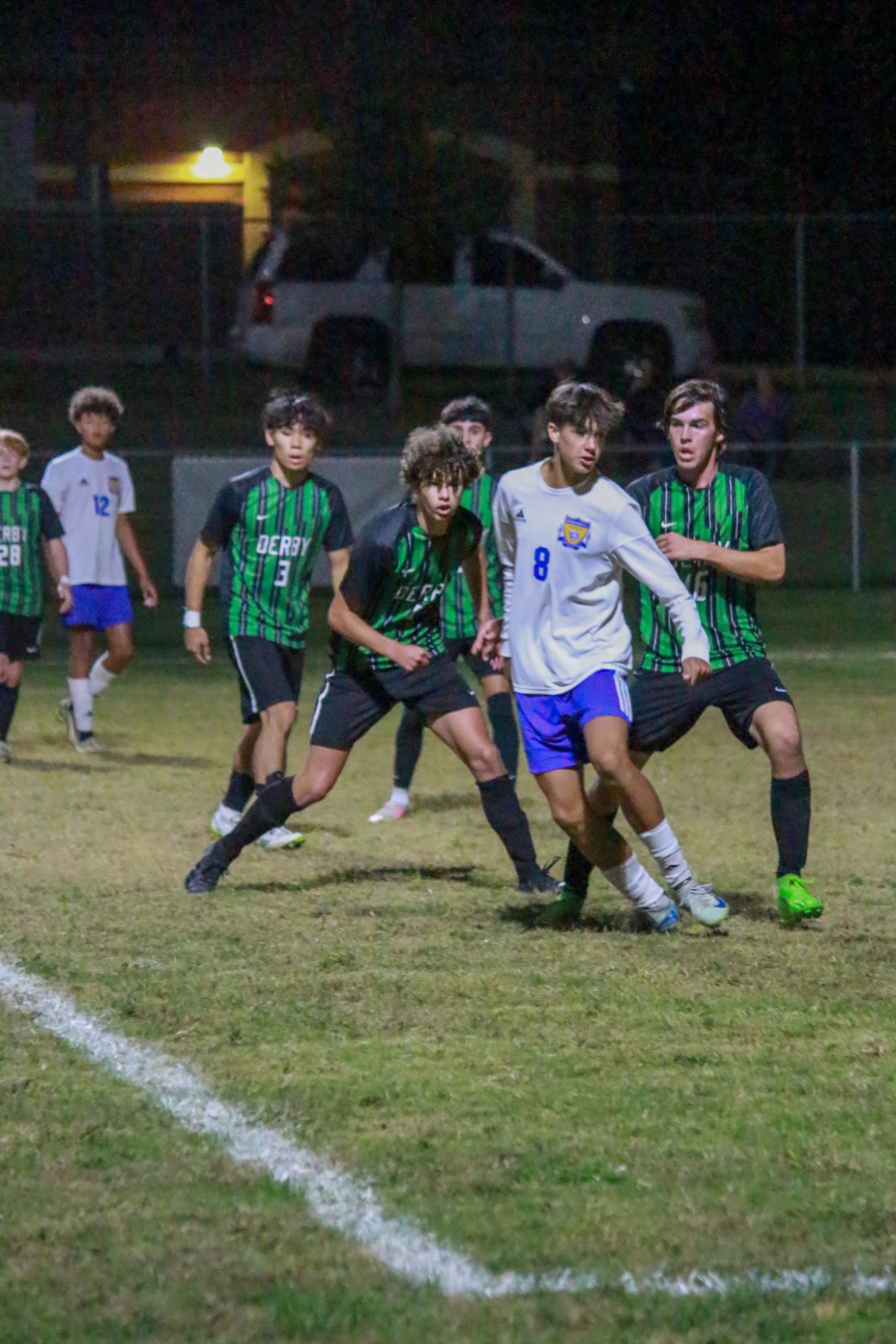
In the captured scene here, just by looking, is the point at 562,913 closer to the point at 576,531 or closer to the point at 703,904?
the point at 703,904

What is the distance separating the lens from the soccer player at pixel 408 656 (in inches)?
264

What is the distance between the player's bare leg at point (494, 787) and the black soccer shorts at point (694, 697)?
2.38 feet

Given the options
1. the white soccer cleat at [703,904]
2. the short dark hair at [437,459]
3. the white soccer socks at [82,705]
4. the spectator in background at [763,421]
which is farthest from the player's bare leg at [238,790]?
the spectator in background at [763,421]

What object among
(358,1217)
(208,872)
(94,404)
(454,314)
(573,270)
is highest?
(573,270)

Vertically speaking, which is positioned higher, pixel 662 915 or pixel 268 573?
pixel 268 573

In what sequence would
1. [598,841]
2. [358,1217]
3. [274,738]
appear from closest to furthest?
[358,1217], [598,841], [274,738]

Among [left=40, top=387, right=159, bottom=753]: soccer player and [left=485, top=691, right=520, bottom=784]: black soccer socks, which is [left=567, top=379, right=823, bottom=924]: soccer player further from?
[left=40, top=387, right=159, bottom=753]: soccer player

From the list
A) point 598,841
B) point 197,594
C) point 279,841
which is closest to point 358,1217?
point 598,841

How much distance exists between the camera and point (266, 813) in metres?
7.09

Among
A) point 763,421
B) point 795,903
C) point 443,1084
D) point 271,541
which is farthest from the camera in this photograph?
point 763,421

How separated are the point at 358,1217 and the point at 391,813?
16.6 ft

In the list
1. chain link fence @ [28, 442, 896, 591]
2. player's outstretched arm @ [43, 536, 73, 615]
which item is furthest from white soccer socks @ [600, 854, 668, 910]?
chain link fence @ [28, 442, 896, 591]

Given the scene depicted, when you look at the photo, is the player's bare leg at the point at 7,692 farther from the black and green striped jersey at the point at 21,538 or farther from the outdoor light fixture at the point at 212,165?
the outdoor light fixture at the point at 212,165

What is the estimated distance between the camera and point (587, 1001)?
572 centimetres
